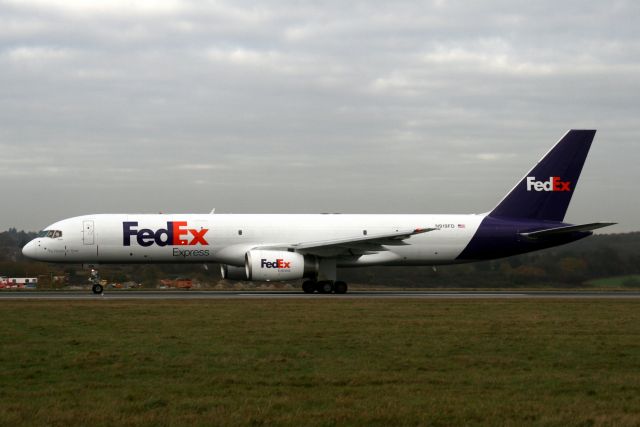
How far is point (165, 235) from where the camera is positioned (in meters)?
37.4

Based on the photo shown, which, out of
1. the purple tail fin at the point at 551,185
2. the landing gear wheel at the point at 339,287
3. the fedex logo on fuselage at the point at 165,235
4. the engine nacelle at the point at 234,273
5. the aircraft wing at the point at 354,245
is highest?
the purple tail fin at the point at 551,185

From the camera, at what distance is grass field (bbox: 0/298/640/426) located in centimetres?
988

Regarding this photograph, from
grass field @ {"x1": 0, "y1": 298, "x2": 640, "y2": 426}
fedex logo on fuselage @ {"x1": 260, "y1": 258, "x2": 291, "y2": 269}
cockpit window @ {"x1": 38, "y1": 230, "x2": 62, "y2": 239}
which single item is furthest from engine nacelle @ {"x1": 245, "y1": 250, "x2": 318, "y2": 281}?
grass field @ {"x1": 0, "y1": 298, "x2": 640, "y2": 426}

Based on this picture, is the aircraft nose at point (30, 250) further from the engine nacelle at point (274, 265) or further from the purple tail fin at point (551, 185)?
the purple tail fin at point (551, 185)

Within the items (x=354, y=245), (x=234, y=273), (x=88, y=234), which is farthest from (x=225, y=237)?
(x=88, y=234)

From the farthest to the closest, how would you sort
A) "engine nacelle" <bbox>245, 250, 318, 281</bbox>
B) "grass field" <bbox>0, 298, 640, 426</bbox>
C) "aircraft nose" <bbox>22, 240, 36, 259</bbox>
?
1. "aircraft nose" <bbox>22, 240, 36, 259</bbox>
2. "engine nacelle" <bbox>245, 250, 318, 281</bbox>
3. "grass field" <bbox>0, 298, 640, 426</bbox>

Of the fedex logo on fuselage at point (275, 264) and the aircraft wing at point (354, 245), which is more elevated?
the aircraft wing at point (354, 245)

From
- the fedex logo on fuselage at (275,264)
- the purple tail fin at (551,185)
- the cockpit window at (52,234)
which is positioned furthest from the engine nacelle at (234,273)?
the purple tail fin at (551,185)

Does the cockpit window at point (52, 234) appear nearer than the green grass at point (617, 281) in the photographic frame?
Yes

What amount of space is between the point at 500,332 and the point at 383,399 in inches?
359

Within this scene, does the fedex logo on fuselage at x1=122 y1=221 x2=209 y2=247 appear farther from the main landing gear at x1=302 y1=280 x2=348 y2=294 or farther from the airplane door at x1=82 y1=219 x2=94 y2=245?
the main landing gear at x1=302 y1=280 x2=348 y2=294

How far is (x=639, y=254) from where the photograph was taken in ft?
153

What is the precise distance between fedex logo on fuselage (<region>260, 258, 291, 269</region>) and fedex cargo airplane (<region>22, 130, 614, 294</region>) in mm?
42

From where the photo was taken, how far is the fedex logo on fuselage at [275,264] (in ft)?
117
